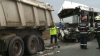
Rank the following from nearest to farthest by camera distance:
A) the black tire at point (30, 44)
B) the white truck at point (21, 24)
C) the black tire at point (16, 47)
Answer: the white truck at point (21, 24), the black tire at point (16, 47), the black tire at point (30, 44)

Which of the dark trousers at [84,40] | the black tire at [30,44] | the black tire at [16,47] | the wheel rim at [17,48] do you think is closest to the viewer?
the black tire at [16,47]

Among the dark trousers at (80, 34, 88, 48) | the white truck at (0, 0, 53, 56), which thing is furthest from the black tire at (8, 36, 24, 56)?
the dark trousers at (80, 34, 88, 48)

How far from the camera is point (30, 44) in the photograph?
10.5 meters

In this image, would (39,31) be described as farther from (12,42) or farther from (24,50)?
(12,42)

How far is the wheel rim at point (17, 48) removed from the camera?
8987 millimetres

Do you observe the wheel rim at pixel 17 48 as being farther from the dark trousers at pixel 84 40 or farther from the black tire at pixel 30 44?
the dark trousers at pixel 84 40

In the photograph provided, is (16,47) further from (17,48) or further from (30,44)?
(30,44)

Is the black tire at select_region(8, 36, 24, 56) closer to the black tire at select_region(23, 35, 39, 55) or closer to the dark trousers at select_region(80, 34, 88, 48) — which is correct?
the black tire at select_region(23, 35, 39, 55)

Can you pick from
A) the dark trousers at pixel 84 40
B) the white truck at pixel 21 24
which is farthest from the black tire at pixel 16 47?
the dark trousers at pixel 84 40

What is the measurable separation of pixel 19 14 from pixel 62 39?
32.0 feet

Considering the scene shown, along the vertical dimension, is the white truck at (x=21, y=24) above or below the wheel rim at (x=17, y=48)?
above

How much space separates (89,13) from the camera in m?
19.2

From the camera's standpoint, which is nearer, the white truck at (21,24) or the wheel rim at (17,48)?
the white truck at (21,24)

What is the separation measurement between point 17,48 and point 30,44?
4.40 ft
